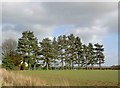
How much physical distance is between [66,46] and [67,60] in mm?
4678

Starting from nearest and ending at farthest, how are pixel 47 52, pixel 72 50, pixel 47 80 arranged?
pixel 47 80
pixel 47 52
pixel 72 50

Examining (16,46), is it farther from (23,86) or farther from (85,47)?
(23,86)

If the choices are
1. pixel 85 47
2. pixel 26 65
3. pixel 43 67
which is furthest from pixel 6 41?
pixel 85 47

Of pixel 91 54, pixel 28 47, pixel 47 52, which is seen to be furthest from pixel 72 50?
pixel 28 47

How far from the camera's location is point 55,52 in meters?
77.4

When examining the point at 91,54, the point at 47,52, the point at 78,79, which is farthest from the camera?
the point at 91,54

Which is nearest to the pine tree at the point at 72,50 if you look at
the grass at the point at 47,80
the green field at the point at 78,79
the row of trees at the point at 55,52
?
the row of trees at the point at 55,52

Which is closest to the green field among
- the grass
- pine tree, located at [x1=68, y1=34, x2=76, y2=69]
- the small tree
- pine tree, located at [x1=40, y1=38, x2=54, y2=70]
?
the grass

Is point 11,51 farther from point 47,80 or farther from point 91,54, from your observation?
point 47,80

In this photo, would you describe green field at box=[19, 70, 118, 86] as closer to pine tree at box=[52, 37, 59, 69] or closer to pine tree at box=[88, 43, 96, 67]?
pine tree at box=[52, 37, 59, 69]

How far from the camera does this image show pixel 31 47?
71.4 metres

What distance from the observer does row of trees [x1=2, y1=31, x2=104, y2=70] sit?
229ft

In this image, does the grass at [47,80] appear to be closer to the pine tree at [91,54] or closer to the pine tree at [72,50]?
the pine tree at [72,50]

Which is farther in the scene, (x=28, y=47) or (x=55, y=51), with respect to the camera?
(x=55, y=51)
